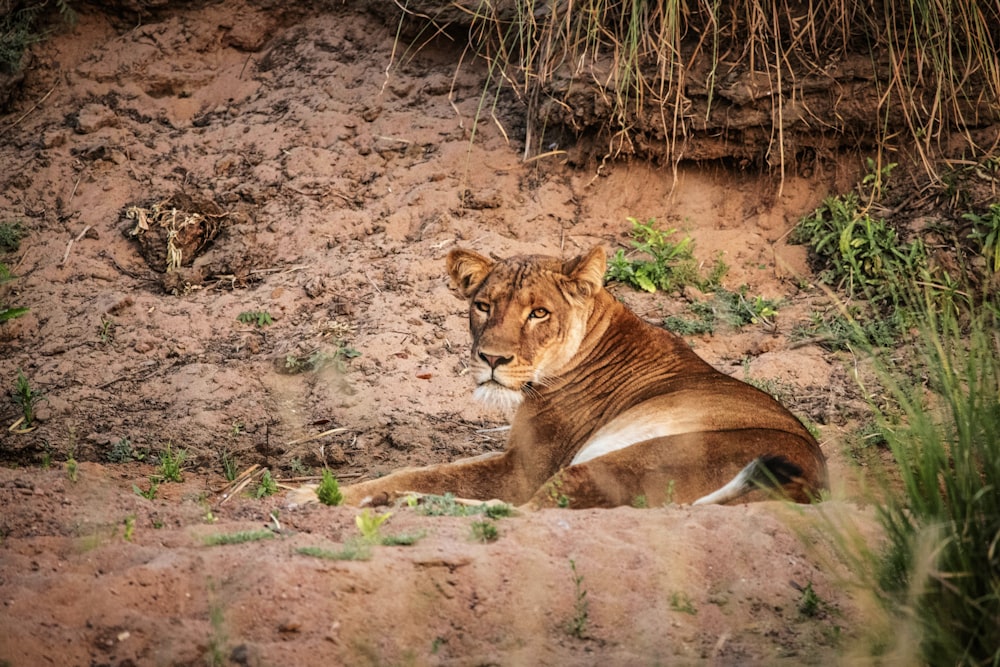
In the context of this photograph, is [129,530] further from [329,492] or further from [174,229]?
[174,229]

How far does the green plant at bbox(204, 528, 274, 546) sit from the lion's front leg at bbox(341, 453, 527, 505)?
1.68 metres

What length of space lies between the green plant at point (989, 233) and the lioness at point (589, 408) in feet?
8.69

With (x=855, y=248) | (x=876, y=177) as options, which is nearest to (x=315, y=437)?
(x=855, y=248)

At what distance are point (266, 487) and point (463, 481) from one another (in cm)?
104

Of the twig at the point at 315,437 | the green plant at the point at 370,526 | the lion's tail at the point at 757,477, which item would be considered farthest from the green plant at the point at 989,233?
the green plant at the point at 370,526

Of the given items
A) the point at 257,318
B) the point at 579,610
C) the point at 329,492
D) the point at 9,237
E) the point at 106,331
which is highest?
the point at 579,610

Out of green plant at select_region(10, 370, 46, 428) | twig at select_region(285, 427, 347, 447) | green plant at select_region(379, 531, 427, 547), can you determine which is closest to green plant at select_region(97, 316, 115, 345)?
green plant at select_region(10, 370, 46, 428)

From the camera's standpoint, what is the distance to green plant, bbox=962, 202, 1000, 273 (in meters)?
7.64

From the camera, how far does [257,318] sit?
8438 millimetres

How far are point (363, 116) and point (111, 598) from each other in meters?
7.03

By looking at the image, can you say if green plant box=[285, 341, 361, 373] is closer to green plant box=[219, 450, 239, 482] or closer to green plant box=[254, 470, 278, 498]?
green plant box=[219, 450, 239, 482]

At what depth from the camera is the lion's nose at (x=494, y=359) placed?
593 cm

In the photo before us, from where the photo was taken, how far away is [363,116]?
9.97 m

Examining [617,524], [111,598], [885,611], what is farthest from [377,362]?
[885,611]
